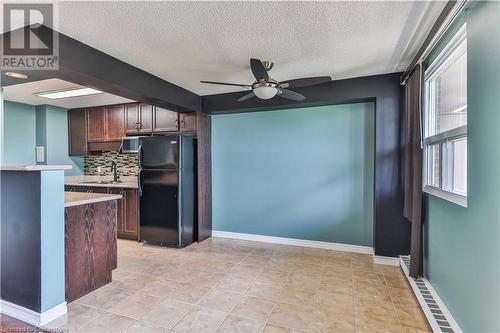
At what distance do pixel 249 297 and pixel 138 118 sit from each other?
345cm

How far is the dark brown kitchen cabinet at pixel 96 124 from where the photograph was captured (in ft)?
15.4

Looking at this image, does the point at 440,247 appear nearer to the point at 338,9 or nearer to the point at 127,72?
the point at 338,9

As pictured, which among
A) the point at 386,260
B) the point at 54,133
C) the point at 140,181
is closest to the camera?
the point at 386,260

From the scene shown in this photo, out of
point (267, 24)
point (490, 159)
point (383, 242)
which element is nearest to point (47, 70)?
point (267, 24)

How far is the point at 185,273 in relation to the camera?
2887 millimetres

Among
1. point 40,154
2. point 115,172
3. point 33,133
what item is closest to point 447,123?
point 115,172

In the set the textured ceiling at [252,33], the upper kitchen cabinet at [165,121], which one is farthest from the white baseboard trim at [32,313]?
the upper kitchen cabinet at [165,121]

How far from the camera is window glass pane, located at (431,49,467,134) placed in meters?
1.89

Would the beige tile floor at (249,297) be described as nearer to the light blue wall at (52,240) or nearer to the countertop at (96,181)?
the light blue wall at (52,240)

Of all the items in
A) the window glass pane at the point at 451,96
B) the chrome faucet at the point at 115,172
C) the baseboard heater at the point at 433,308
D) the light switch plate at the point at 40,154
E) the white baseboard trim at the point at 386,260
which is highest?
the window glass pane at the point at 451,96

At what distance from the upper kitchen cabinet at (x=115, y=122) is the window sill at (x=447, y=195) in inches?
180

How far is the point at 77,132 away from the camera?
16.3 ft

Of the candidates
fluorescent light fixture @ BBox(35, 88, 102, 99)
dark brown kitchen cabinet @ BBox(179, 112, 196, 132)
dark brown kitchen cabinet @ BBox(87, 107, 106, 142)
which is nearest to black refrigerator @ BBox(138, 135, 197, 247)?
dark brown kitchen cabinet @ BBox(179, 112, 196, 132)

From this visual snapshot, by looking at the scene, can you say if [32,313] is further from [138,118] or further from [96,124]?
[96,124]
